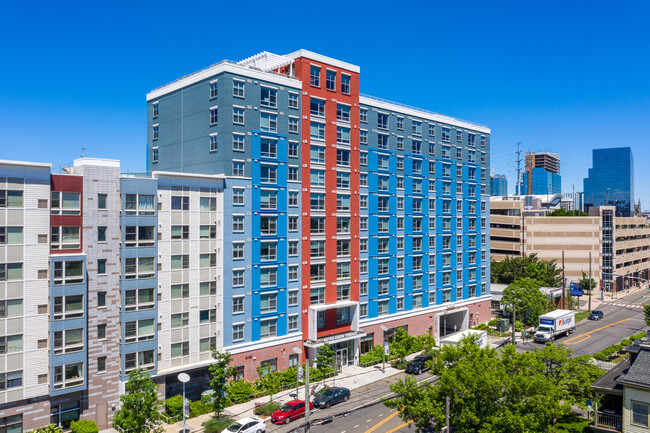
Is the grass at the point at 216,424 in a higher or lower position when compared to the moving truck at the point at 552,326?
lower

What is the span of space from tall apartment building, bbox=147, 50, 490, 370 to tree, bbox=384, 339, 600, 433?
23.7 meters

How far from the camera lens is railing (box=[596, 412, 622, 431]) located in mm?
34844

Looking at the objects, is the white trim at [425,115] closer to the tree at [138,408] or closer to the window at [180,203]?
the window at [180,203]

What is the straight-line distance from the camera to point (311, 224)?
203 feet

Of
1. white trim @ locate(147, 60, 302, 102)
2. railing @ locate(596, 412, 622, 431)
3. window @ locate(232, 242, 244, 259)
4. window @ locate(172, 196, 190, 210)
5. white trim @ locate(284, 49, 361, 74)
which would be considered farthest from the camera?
white trim @ locate(284, 49, 361, 74)

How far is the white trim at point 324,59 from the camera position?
199ft

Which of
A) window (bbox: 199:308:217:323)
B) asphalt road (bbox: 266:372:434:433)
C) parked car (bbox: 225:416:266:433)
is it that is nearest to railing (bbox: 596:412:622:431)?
asphalt road (bbox: 266:372:434:433)

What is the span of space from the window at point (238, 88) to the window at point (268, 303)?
22.6 meters

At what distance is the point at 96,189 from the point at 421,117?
49.8 metres

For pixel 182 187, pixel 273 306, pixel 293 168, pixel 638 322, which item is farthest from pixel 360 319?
pixel 638 322

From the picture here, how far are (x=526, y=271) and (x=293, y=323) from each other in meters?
61.7

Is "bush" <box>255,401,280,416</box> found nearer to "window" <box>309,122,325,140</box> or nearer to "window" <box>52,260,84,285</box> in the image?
"window" <box>52,260,84,285</box>

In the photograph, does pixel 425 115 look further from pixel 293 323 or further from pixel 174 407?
pixel 174 407

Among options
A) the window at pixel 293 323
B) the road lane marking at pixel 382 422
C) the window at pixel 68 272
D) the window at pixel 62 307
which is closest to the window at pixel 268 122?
the window at pixel 293 323
